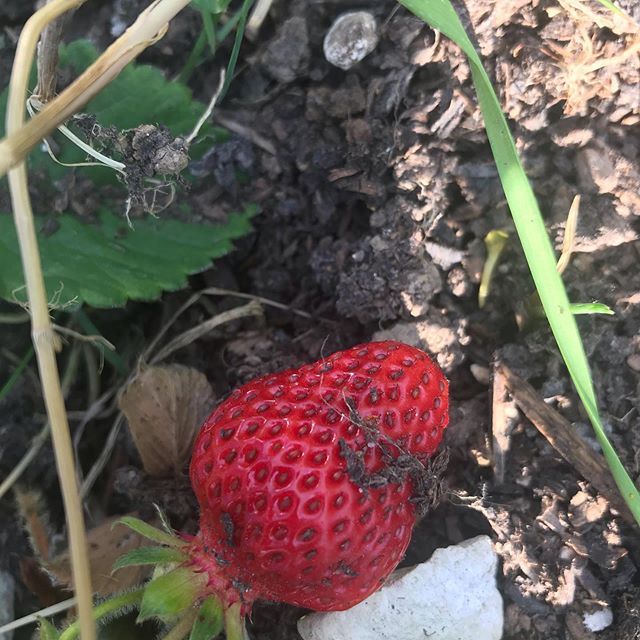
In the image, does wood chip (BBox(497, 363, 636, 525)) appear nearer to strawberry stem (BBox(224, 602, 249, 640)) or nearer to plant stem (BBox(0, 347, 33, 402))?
strawberry stem (BBox(224, 602, 249, 640))

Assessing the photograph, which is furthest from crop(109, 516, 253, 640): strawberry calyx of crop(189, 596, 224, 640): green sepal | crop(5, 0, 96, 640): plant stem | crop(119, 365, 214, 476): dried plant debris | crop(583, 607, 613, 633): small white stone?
crop(583, 607, 613, 633): small white stone

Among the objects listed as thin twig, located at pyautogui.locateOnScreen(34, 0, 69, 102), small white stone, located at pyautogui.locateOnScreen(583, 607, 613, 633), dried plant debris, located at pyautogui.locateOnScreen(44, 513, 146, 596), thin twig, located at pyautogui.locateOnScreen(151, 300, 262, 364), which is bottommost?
small white stone, located at pyautogui.locateOnScreen(583, 607, 613, 633)

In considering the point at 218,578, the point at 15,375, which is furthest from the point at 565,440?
the point at 15,375

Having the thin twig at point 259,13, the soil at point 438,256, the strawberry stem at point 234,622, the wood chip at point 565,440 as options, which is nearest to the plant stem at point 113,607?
the strawberry stem at point 234,622

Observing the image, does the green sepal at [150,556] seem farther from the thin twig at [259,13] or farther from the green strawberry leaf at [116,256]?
the thin twig at [259,13]

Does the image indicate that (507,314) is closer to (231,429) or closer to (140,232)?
(231,429)

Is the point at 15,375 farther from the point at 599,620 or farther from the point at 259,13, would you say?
the point at 599,620
